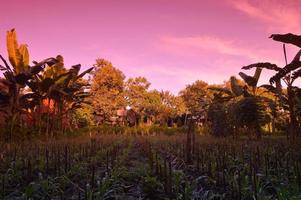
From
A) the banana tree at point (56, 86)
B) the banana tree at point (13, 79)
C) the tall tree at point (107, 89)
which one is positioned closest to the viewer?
the banana tree at point (13, 79)

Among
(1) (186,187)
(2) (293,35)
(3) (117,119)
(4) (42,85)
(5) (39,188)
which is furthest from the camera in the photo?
(3) (117,119)

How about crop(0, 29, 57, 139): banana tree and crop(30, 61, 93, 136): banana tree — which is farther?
crop(30, 61, 93, 136): banana tree

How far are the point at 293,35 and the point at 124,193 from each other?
6839mm

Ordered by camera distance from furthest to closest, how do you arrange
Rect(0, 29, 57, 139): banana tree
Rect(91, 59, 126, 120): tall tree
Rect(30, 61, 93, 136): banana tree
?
Rect(91, 59, 126, 120): tall tree < Rect(30, 61, 93, 136): banana tree < Rect(0, 29, 57, 139): banana tree

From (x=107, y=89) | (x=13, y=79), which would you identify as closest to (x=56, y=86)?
(x=13, y=79)

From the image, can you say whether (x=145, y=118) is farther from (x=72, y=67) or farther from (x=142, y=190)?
(x=142, y=190)

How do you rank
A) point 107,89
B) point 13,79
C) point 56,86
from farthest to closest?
point 107,89
point 56,86
point 13,79

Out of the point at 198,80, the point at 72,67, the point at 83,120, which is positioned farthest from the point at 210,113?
the point at 198,80

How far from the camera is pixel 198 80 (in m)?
46.6

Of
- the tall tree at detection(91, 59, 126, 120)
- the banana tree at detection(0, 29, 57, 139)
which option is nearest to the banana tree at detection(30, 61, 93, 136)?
the banana tree at detection(0, 29, 57, 139)

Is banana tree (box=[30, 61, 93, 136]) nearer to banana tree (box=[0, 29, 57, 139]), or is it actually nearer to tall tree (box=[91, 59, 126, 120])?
banana tree (box=[0, 29, 57, 139])

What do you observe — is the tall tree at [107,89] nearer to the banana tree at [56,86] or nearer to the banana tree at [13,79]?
the banana tree at [56,86]

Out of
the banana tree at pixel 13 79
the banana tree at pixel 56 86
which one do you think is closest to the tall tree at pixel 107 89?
the banana tree at pixel 56 86

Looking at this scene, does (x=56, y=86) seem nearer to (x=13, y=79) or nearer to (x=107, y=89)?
(x=13, y=79)
